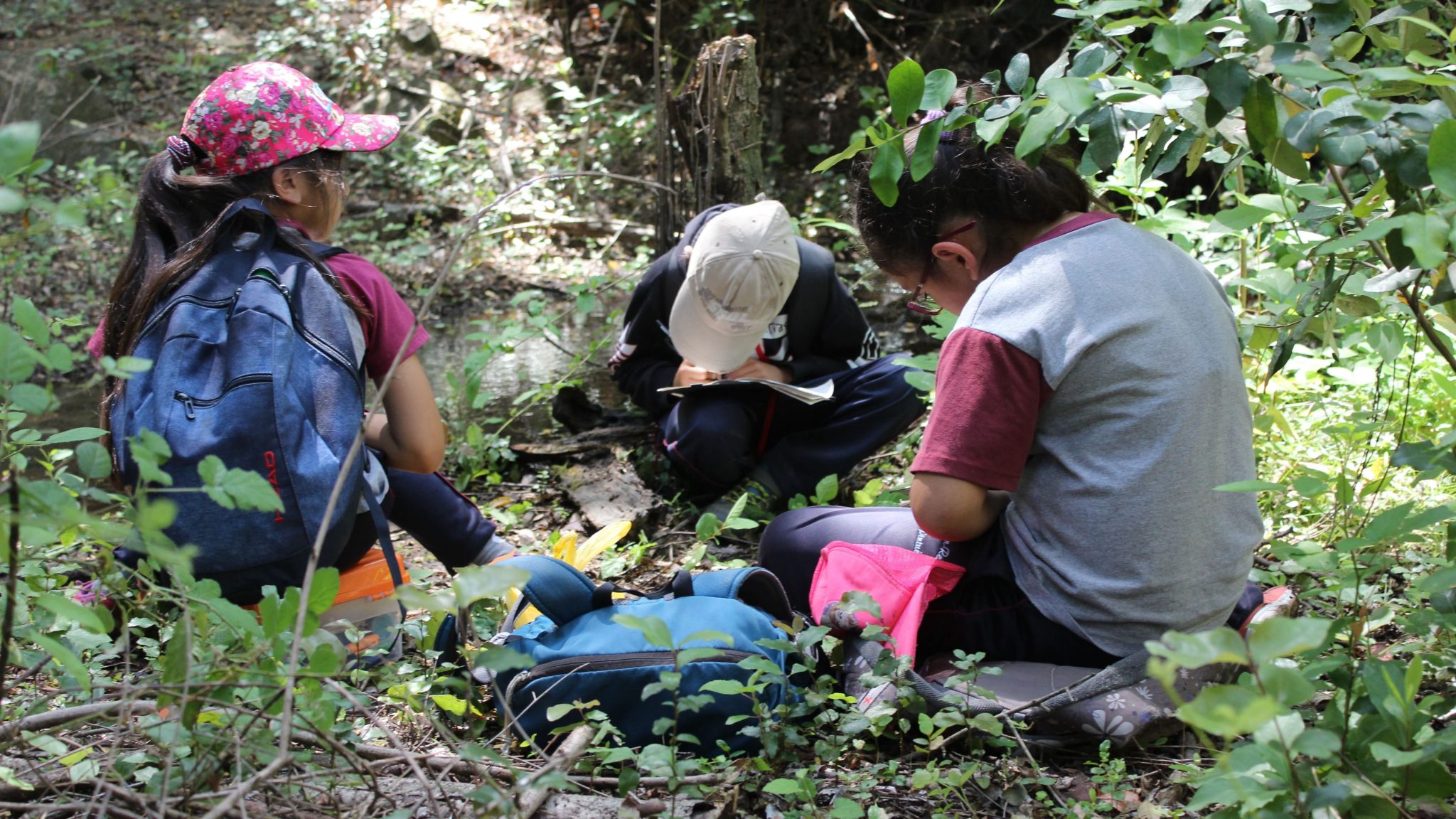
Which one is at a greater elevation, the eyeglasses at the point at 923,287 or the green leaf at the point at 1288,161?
the green leaf at the point at 1288,161

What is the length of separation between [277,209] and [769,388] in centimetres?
150

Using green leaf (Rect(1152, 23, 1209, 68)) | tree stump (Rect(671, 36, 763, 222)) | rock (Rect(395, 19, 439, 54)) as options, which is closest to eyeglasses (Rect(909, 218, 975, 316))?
green leaf (Rect(1152, 23, 1209, 68))

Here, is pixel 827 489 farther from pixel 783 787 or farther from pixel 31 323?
pixel 31 323

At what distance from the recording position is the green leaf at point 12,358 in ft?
3.80

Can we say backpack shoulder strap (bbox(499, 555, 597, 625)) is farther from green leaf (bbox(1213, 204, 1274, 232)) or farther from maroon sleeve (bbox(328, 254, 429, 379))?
green leaf (bbox(1213, 204, 1274, 232))

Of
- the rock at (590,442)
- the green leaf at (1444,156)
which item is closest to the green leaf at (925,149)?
the green leaf at (1444,156)

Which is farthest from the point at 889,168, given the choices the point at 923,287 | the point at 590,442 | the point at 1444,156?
the point at 590,442

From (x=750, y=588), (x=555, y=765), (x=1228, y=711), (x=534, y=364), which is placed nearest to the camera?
(x=1228, y=711)

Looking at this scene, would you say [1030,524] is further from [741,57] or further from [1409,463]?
[741,57]

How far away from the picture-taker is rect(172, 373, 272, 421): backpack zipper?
1996mm

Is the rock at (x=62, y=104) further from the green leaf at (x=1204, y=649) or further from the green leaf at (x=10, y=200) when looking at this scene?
the green leaf at (x=1204, y=649)

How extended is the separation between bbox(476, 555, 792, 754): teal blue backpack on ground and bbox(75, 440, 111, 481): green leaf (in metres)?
0.67

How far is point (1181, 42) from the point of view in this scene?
53.4 inches

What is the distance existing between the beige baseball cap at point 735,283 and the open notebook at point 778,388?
0.16m
